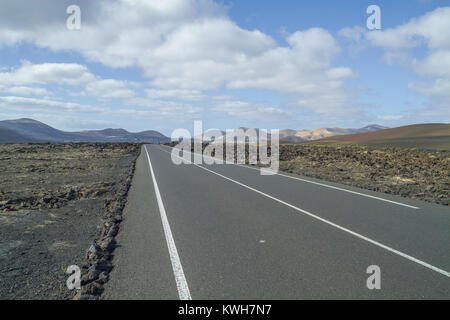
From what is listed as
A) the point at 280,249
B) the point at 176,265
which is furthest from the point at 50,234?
the point at 280,249

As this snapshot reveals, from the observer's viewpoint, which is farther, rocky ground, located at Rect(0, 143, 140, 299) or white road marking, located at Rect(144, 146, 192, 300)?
rocky ground, located at Rect(0, 143, 140, 299)

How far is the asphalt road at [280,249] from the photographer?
4.26 meters

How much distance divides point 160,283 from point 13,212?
7350 millimetres

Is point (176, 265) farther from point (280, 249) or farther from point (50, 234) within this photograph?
point (50, 234)

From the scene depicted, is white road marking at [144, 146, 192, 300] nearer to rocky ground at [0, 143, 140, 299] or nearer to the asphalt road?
the asphalt road

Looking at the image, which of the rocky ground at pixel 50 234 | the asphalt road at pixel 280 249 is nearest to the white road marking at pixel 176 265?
the asphalt road at pixel 280 249

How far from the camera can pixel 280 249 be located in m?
5.74

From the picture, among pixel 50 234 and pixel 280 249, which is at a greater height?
pixel 280 249

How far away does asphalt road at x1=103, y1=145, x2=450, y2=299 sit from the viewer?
4.26 metres

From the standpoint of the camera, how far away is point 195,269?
491 centimetres

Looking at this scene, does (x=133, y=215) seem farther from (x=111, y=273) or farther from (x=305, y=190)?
(x=305, y=190)

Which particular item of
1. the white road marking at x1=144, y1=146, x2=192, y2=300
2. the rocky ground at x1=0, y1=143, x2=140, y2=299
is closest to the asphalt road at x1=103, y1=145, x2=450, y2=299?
the white road marking at x1=144, y1=146, x2=192, y2=300

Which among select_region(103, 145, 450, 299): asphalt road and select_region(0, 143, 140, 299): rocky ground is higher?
select_region(103, 145, 450, 299): asphalt road

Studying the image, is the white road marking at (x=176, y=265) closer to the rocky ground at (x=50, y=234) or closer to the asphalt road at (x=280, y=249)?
the asphalt road at (x=280, y=249)
